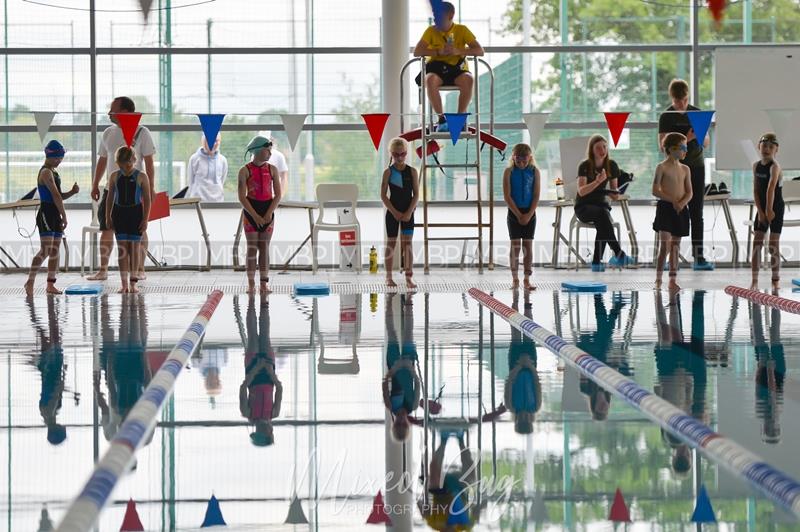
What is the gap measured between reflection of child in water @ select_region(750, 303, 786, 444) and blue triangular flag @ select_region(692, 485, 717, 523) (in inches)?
33.2

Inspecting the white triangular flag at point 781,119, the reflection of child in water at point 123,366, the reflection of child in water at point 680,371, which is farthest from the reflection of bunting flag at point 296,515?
the white triangular flag at point 781,119

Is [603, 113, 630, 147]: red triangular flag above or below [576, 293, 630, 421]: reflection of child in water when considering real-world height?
above

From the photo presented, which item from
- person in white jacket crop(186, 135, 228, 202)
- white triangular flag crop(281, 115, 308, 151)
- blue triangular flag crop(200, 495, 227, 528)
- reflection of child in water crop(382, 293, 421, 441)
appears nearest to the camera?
blue triangular flag crop(200, 495, 227, 528)

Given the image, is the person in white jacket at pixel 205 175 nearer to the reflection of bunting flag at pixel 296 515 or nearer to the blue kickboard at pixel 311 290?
the blue kickboard at pixel 311 290

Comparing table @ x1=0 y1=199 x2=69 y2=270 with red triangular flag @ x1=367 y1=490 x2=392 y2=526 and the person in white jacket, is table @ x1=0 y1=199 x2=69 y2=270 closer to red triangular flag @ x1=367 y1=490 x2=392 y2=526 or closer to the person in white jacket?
the person in white jacket

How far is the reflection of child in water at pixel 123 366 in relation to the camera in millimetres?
4594

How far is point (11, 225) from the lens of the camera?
548 inches

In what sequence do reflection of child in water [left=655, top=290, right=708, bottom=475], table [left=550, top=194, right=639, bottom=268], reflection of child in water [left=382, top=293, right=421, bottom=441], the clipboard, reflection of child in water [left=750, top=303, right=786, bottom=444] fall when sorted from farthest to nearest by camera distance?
table [left=550, top=194, right=639, bottom=268]
the clipboard
reflection of child in water [left=382, top=293, right=421, bottom=441]
reflection of child in water [left=750, top=303, right=786, bottom=444]
reflection of child in water [left=655, top=290, right=708, bottom=475]

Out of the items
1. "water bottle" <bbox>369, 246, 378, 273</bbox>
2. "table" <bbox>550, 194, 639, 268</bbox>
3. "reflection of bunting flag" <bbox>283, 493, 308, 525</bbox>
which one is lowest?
"reflection of bunting flag" <bbox>283, 493, 308, 525</bbox>

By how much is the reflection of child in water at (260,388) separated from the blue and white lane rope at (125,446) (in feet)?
1.03

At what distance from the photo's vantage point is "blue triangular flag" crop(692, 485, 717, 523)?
118 inches

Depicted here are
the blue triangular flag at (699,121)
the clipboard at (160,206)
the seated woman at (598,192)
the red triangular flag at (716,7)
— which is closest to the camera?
the red triangular flag at (716,7)

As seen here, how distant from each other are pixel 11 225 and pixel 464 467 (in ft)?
37.1

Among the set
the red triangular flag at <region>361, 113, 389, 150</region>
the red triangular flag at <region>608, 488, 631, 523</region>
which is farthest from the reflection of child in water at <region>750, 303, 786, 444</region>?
the red triangular flag at <region>361, 113, 389, 150</region>
